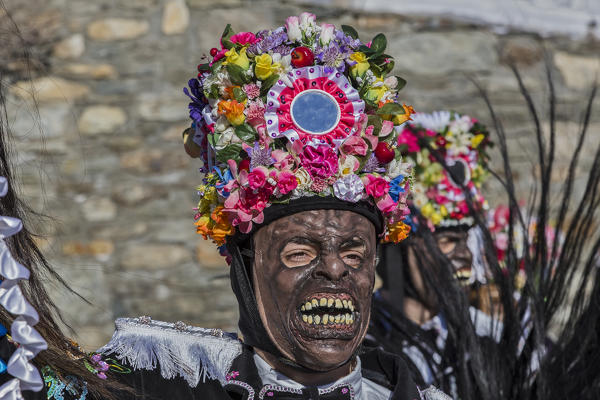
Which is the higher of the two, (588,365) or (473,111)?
(473,111)

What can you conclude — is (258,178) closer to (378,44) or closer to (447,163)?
(378,44)

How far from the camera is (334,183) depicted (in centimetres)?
223

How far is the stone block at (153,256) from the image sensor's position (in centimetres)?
488

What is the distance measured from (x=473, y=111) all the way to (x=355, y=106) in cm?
324

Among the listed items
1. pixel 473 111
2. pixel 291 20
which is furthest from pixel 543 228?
pixel 473 111

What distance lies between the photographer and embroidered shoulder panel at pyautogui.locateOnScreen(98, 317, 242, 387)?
7.23 ft

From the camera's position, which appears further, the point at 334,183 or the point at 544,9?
the point at 544,9

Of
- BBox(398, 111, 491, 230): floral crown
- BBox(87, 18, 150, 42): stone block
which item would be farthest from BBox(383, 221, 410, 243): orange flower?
BBox(87, 18, 150, 42): stone block

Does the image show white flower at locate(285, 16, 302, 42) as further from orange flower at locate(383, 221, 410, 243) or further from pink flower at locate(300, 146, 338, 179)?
orange flower at locate(383, 221, 410, 243)

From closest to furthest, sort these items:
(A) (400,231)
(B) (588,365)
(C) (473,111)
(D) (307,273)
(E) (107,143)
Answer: (D) (307,273) < (A) (400,231) < (B) (588,365) < (E) (107,143) < (C) (473,111)

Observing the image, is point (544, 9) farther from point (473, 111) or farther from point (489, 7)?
point (473, 111)

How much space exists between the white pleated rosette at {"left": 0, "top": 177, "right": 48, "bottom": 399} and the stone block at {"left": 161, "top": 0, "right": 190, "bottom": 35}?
3.33 metres

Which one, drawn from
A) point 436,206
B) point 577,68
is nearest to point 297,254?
point 436,206

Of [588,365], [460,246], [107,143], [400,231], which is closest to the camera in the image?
[400,231]
